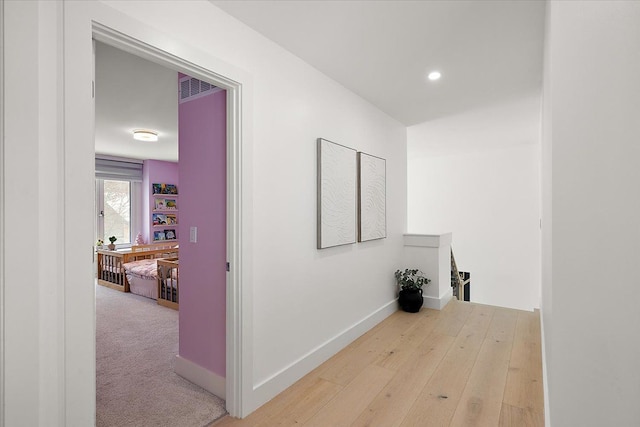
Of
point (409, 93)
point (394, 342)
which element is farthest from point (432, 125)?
point (394, 342)

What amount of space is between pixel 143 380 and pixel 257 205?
5.43 ft

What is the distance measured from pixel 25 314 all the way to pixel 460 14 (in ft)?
8.26

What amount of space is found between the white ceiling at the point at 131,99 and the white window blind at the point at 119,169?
2.48 ft

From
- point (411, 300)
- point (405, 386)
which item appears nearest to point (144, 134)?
point (411, 300)

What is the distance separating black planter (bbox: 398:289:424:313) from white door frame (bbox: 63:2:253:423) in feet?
7.82

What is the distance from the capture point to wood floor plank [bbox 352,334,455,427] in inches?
74.2

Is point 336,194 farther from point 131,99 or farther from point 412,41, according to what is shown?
point 131,99

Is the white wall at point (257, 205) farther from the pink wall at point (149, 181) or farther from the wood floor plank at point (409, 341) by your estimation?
the pink wall at point (149, 181)

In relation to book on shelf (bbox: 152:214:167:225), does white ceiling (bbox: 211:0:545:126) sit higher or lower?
higher

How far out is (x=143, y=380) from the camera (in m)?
2.41

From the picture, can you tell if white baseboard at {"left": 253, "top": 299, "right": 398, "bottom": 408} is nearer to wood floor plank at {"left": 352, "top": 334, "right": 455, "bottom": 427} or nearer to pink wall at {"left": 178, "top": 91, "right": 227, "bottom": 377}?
pink wall at {"left": 178, "top": 91, "right": 227, "bottom": 377}

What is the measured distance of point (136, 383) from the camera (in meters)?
2.37

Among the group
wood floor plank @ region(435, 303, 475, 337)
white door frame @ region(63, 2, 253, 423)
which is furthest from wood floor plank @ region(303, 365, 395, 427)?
wood floor plank @ region(435, 303, 475, 337)

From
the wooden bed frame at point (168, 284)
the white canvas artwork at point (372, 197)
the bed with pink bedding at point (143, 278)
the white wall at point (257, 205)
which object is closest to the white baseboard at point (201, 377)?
the white wall at point (257, 205)
